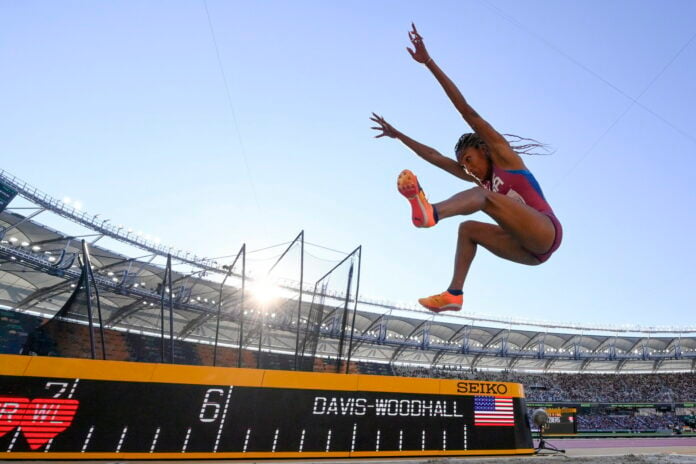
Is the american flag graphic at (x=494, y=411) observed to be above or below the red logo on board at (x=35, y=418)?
above

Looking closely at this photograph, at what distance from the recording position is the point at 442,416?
752cm

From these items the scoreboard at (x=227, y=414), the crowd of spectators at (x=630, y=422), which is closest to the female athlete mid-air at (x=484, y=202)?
the scoreboard at (x=227, y=414)

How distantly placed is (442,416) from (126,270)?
2728 centimetres

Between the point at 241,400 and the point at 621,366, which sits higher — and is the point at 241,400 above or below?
below

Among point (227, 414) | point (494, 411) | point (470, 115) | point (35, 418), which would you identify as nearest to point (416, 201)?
point (470, 115)

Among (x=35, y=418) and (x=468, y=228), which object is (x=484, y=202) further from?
(x=35, y=418)

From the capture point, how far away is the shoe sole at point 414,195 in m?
2.42

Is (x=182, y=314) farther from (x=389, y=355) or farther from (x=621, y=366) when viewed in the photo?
(x=621, y=366)

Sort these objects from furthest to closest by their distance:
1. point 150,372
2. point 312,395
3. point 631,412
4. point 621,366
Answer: point 621,366, point 631,412, point 312,395, point 150,372

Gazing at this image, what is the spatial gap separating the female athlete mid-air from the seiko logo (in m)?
5.48

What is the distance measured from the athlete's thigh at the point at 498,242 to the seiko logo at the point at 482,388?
555 cm

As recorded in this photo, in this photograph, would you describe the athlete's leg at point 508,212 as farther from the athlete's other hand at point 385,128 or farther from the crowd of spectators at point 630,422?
the crowd of spectators at point 630,422

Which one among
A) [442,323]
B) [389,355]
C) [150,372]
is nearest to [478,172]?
[150,372]

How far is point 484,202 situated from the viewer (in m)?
2.57
